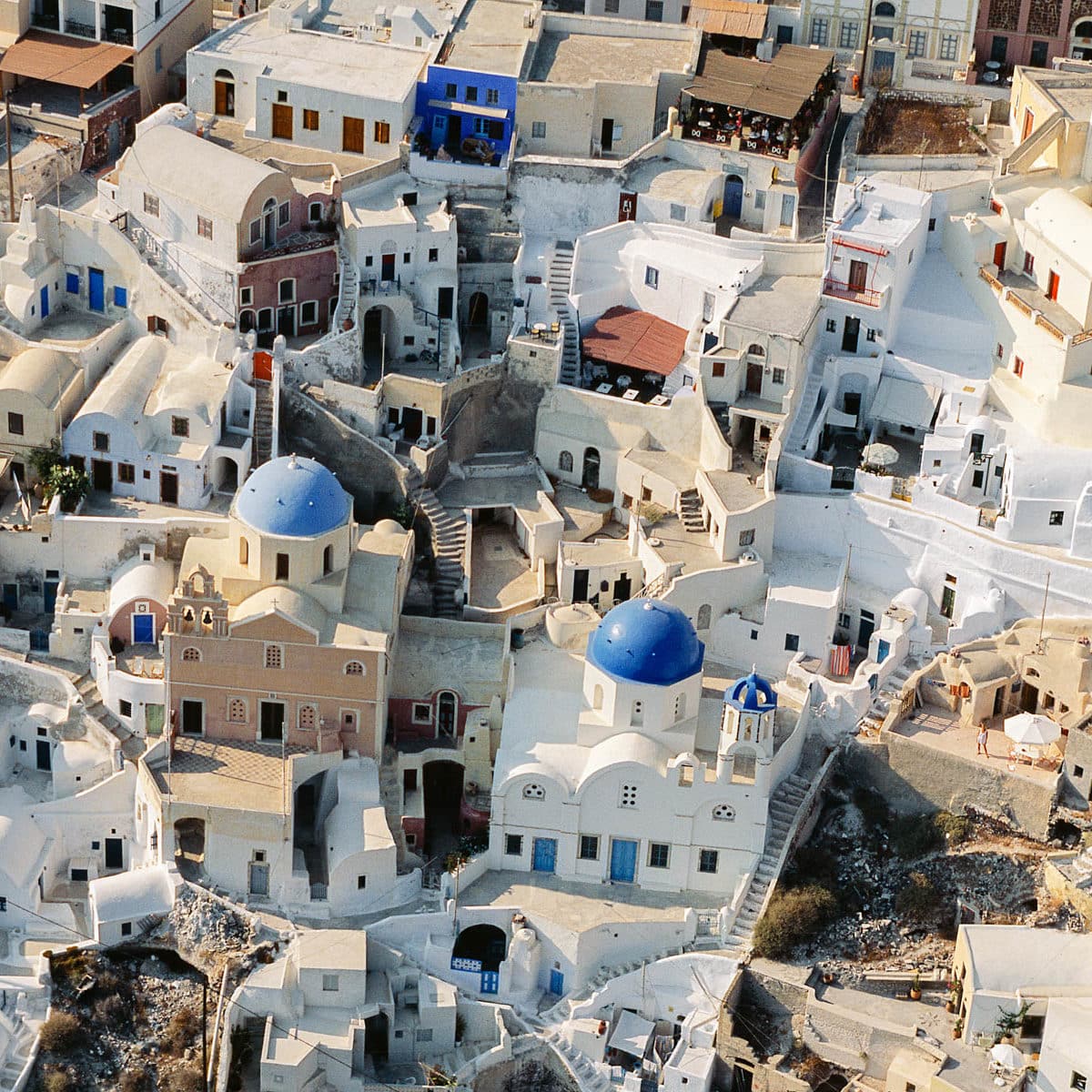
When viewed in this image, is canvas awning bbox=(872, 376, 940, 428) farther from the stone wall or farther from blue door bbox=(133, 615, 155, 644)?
blue door bbox=(133, 615, 155, 644)

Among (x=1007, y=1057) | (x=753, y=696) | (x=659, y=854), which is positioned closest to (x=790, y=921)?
(x=659, y=854)

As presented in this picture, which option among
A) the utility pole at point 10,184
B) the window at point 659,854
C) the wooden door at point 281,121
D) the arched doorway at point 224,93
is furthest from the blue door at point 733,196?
the window at point 659,854

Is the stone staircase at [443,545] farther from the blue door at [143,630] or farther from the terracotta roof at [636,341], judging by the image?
the blue door at [143,630]

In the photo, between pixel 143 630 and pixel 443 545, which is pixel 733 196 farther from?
pixel 143 630

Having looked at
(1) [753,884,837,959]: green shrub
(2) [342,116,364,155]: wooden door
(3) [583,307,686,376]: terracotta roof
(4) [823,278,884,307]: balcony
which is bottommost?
(1) [753,884,837,959]: green shrub

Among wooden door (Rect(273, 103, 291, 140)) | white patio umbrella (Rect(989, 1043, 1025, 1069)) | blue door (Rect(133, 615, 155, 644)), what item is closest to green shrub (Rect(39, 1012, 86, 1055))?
blue door (Rect(133, 615, 155, 644))

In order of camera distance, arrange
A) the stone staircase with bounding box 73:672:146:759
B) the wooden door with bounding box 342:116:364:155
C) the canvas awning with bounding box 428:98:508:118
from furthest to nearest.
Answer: the canvas awning with bounding box 428:98:508:118
the wooden door with bounding box 342:116:364:155
the stone staircase with bounding box 73:672:146:759

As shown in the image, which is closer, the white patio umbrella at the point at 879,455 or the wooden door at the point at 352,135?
the white patio umbrella at the point at 879,455
